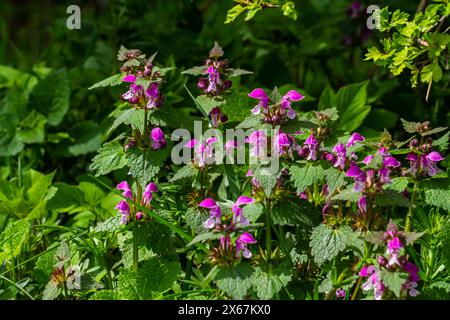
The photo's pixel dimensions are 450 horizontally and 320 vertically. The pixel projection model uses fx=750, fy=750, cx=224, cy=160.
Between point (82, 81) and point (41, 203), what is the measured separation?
81cm

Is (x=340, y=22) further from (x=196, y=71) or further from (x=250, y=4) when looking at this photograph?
(x=196, y=71)

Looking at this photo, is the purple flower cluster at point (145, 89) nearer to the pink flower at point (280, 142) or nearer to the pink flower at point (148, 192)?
the pink flower at point (148, 192)

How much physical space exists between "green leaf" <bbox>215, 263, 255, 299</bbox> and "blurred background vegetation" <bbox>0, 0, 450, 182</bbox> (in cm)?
107

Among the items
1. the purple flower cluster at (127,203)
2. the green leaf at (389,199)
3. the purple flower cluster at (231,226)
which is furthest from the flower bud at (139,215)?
the green leaf at (389,199)

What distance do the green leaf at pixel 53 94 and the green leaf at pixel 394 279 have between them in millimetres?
1672

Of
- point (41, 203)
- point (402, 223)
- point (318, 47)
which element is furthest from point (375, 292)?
point (318, 47)

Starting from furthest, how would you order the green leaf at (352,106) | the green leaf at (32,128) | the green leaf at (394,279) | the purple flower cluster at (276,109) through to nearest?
the green leaf at (32,128) < the green leaf at (352,106) < the purple flower cluster at (276,109) < the green leaf at (394,279)

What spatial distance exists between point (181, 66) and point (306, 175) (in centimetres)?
149

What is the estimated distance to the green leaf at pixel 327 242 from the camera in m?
1.76

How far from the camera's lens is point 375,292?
168cm

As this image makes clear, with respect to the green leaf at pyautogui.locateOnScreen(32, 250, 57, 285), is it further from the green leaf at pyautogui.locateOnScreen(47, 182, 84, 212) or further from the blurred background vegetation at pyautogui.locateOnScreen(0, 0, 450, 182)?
the blurred background vegetation at pyautogui.locateOnScreen(0, 0, 450, 182)

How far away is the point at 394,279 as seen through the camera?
1625 millimetres

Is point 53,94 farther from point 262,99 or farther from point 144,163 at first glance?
point 262,99

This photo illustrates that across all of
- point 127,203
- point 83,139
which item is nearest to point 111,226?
point 127,203
